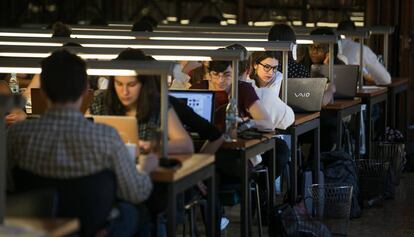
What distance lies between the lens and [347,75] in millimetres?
9789

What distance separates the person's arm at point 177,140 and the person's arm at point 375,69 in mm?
5465

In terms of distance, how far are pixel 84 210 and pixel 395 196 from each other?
17.0 ft

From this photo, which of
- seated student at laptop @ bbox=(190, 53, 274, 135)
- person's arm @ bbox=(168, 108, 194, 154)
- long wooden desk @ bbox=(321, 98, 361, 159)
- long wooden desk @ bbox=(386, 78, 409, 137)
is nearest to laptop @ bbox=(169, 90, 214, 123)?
seated student at laptop @ bbox=(190, 53, 274, 135)

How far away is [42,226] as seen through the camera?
4.05 meters

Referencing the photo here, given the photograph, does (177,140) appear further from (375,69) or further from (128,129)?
(375,69)

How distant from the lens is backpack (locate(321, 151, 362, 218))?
856cm

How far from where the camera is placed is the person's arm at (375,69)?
36.4ft

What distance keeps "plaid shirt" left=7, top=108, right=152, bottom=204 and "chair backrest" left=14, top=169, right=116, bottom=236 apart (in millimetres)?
30

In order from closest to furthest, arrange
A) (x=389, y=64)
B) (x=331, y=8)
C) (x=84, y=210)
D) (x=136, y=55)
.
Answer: (x=84, y=210) < (x=136, y=55) < (x=389, y=64) < (x=331, y=8)

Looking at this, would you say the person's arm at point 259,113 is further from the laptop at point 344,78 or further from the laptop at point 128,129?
the laptop at point 344,78

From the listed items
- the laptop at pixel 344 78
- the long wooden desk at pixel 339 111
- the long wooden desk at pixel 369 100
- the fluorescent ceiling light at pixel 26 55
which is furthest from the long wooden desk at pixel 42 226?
the long wooden desk at pixel 369 100

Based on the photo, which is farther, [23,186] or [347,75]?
[347,75]

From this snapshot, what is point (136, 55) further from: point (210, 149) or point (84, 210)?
point (84, 210)

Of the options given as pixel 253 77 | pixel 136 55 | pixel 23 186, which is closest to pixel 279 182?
pixel 253 77
